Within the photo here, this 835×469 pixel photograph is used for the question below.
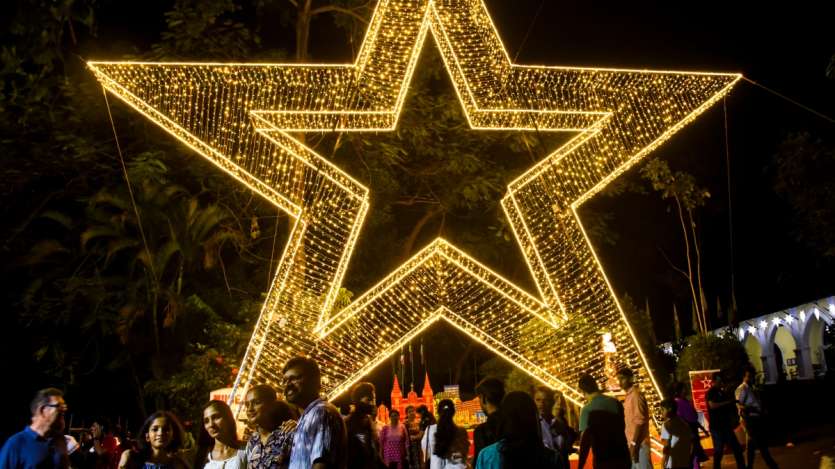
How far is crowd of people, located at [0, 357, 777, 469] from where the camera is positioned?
327cm

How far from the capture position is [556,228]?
7125 mm

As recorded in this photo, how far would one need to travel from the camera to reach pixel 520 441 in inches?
128

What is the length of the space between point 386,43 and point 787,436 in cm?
1138

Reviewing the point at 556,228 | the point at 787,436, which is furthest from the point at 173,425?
the point at 787,436

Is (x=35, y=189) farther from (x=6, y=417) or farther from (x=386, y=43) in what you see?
(x=386, y=43)

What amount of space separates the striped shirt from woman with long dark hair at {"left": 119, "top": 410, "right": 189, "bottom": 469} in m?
1.37

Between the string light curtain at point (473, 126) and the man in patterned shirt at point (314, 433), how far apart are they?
3325 mm

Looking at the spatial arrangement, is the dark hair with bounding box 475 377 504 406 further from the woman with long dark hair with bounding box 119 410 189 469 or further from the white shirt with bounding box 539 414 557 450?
the white shirt with bounding box 539 414 557 450

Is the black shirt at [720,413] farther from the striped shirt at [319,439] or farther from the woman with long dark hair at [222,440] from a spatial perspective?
the striped shirt at [319,439]

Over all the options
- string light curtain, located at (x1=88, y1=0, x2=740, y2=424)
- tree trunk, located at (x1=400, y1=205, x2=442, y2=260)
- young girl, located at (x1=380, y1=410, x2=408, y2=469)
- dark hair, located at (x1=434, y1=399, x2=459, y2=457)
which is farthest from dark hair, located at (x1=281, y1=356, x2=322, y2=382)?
tree trunk, located at (x1=400, y1=205, x2=442, y2=260)

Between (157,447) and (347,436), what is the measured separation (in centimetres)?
106

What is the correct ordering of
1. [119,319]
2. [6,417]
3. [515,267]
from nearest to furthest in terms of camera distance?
[119,319]
[6,417]
[515,267]

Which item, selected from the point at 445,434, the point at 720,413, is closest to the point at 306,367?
the point at 445,434

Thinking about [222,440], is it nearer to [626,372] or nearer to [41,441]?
[41,441]
